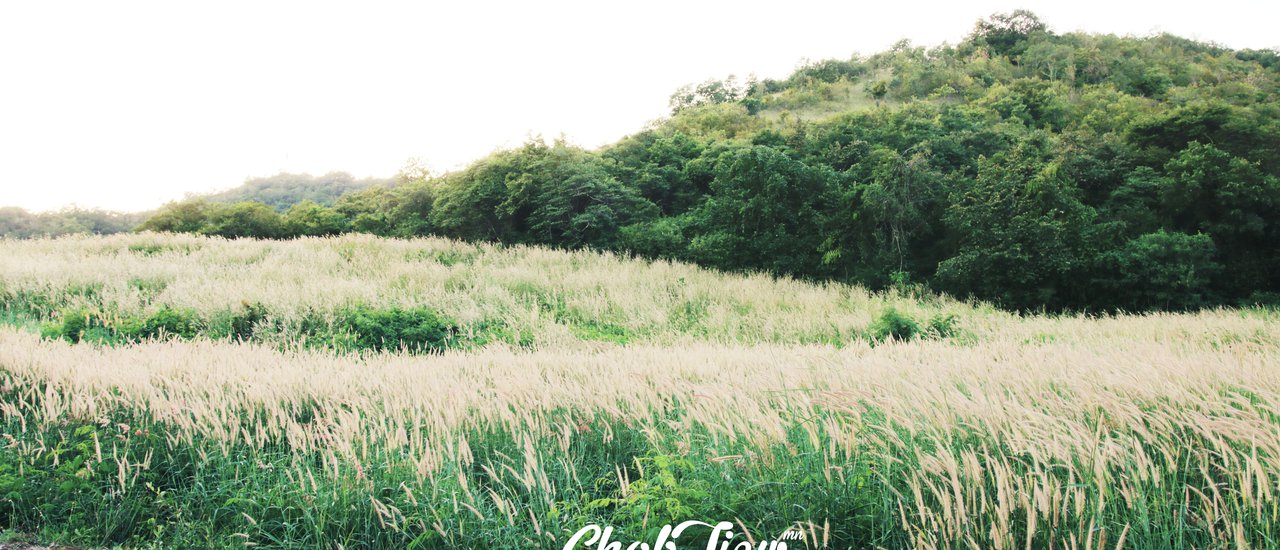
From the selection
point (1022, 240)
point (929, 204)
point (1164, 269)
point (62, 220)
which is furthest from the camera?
point (62, 220)

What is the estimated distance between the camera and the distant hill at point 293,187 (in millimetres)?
68938

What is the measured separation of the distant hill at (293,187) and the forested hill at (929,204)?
38626 mm

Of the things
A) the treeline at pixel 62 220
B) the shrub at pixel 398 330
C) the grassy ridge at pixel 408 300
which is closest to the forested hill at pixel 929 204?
the grassy ridge at pixel 408 300

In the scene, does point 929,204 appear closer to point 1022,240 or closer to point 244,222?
point 1022,240

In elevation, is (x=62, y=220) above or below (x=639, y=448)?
above

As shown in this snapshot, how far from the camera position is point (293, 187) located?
76938 mm

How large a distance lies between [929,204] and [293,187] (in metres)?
79.1

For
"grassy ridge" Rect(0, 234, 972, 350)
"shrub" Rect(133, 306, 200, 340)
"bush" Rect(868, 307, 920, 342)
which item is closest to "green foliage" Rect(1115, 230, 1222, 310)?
"grassy ridge" Rect(0, 234, 972, 350)

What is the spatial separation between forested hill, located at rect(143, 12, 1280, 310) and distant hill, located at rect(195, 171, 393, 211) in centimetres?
3863

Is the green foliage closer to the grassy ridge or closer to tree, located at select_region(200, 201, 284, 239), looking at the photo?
the grassy ridge

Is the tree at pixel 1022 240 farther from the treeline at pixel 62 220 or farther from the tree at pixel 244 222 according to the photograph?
the treeline at pixel 62 220

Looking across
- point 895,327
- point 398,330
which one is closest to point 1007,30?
point 895,327

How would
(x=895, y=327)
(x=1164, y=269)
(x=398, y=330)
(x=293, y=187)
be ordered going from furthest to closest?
(x=293, y=187) → (x=1164, y=269) → (x=895, y=327) → (x=398, y=330)

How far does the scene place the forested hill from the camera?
19438mm
